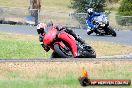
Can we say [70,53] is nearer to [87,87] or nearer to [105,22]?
[87,87]

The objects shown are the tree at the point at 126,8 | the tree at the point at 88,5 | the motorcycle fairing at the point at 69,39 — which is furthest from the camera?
the tree at the point at 88,5

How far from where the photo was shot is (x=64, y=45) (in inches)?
644

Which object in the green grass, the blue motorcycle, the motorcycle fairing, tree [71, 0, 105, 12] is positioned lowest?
tree [71, 0, 105, 12]

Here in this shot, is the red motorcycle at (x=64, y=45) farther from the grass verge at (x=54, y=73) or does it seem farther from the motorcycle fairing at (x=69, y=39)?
the grass verge at (x=54, y=73)

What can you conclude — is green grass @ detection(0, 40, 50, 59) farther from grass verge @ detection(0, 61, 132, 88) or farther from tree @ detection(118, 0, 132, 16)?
tree @ detection(118, 0, 132, 16)

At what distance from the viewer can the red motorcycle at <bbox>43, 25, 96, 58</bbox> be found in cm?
1603

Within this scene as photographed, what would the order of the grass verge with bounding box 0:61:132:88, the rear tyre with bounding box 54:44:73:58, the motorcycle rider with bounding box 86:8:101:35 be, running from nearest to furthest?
1. the grass verge with bounding box 0:61:132:88
2. the rear tyre with bounding box 54:44:73:58
3. the motorcycle rider with bounding box 86:8:101:35

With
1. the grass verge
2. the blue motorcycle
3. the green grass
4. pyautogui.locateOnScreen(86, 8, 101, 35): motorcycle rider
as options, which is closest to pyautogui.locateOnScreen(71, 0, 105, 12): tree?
pyautogui.locateOnScreen(86, 8, 101, 35): motorcycle rider

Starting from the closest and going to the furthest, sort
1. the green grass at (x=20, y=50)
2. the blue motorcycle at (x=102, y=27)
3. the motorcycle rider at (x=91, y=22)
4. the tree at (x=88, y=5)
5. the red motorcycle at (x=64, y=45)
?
the red motorcycle at (x=64, y=45), the green grass at (x=20, y=50), the blue motorcycle at (x=102, y=27), the motorcycle rider at (x=91, y=22), the tree at (x=88, y=5)

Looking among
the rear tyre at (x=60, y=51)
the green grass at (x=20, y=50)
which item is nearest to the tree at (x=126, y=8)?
the green grass at (x=20, y=50)

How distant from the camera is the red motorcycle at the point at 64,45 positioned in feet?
52.6

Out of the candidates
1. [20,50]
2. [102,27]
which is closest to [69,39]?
[20,50]

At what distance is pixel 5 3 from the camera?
7275cm

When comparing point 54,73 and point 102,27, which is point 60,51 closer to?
point 54,73
